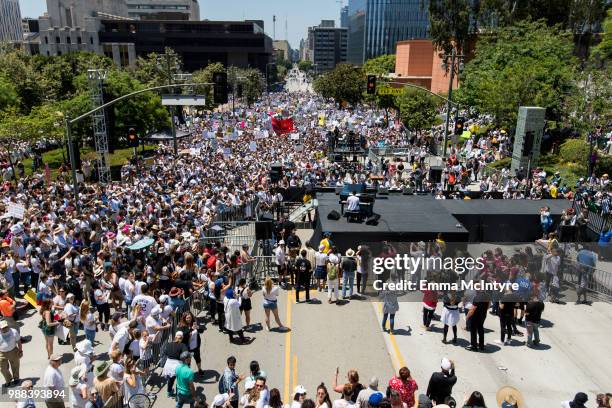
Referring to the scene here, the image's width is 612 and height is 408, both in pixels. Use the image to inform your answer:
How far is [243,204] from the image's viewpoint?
871 inches

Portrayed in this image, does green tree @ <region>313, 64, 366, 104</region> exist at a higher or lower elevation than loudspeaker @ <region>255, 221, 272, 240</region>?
higher

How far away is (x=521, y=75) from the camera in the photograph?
34125mm

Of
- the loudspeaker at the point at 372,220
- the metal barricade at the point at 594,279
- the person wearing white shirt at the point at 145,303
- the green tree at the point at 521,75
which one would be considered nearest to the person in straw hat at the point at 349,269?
the loudspeaker at the point at 372,220

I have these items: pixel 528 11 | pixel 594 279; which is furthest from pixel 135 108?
pixel 528 11

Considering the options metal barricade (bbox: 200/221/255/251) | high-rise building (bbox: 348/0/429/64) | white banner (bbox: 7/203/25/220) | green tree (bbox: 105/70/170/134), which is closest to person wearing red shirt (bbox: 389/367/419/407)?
metal barricade (bbox: 200/221/255/251)

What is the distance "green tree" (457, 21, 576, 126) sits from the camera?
111 ft

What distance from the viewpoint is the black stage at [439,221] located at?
16.3 meters

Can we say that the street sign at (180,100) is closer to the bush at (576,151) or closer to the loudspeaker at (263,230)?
the loudspeaker at (263,230)

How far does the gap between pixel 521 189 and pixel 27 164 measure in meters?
40.3

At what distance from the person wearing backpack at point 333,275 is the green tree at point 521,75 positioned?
86.1 ft

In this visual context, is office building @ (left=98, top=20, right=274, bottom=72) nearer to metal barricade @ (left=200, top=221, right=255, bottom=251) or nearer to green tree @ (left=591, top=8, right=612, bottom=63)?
green tree @ (left=591, top=8, right=612, bottom=63)

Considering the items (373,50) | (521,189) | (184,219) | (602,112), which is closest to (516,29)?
(602,112)

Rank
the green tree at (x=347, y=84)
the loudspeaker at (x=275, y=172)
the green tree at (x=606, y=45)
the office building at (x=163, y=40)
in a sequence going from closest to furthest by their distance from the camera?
the loudspeaker at (x=275, y=172)
the green tree at (x=606, y=45)
the green tree at (x=347, y=84)
the office building at (x=163, y=40)

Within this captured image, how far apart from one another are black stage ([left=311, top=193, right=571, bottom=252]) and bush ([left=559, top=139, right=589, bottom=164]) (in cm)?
1070
